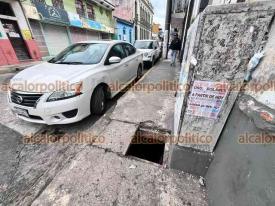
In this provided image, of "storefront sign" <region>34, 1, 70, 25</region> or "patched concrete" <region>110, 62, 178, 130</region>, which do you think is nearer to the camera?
"patched concrete" <region>110, 62, 178, 130</region>

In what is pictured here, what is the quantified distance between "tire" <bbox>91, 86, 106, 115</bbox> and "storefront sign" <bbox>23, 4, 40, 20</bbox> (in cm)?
879

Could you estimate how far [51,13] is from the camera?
9375 mm

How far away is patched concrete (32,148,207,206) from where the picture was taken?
A: 161 centimetres

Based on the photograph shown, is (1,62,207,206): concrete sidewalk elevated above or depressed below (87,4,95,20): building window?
below

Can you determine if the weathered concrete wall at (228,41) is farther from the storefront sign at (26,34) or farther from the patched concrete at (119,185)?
the storefront sign at (26,34)

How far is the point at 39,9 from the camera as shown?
8719 millimetres

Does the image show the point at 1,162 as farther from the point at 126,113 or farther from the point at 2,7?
the point at 2,7

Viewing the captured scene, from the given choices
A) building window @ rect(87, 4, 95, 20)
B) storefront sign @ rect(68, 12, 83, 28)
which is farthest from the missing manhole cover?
building window @ rect(87, 4, 95, 20)

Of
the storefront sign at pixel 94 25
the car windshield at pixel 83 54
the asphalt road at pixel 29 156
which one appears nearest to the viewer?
the asphalt road at pixel 29 156

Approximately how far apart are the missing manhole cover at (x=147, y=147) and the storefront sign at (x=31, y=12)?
1004 cm

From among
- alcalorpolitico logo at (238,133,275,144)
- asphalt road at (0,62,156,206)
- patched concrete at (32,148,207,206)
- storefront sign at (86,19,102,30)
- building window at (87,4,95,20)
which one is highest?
building window at (87,4,95,20)

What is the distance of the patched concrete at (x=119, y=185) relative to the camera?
1605 millimetres

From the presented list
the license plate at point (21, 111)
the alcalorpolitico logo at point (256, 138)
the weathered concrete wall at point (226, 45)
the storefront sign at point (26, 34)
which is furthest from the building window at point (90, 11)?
the alcalorpolitico logo at point (256, 138)

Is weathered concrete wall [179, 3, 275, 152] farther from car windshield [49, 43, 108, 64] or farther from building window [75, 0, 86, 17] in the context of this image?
building window [75, 0, 86, 17]
